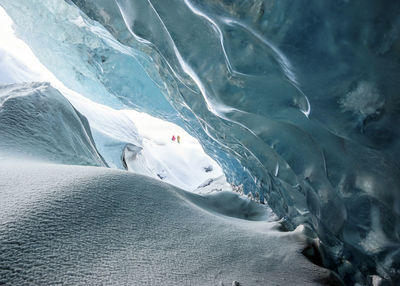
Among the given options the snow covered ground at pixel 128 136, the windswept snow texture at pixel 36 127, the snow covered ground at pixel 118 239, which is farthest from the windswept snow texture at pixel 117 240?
the snow covered ground at pixel 128 136

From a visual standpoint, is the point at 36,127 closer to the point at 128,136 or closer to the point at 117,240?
the point at 117,240

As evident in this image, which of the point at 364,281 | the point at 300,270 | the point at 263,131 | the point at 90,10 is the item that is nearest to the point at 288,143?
the point at 263,131

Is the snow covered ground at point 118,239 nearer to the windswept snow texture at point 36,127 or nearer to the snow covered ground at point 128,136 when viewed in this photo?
the windswept snow texture at point 36,127

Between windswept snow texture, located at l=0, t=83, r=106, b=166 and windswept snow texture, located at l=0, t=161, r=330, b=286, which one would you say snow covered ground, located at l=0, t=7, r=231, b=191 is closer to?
windswept snow texture, located at l=0, t=83, r=106, b=166

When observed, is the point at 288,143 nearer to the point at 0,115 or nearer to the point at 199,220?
the point at 199,220

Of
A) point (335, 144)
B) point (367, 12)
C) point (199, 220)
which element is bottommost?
point (199, 220)

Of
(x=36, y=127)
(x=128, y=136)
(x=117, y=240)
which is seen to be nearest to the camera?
(x=117, y=240)

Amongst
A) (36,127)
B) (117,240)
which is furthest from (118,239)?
(36,127)

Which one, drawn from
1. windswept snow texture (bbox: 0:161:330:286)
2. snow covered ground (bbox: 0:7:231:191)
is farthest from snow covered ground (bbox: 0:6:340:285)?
snow covered ground (bbox: 0:7:231:191)
